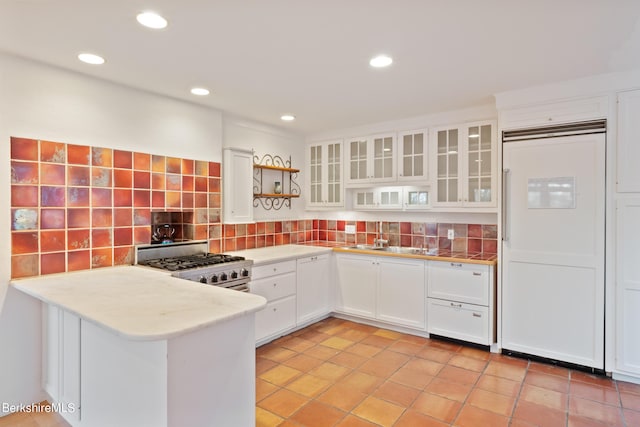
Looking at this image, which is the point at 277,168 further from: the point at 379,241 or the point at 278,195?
the point at 379,241

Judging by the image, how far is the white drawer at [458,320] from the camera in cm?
335

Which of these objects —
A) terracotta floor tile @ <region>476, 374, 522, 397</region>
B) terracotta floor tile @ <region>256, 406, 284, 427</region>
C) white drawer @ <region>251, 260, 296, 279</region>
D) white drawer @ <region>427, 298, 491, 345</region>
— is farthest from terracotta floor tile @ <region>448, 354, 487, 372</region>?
white drawer @ <region>251, 260, 296, 279</region>

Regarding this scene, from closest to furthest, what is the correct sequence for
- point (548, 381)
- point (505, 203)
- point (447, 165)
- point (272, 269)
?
1. point (548, 381)
2. point (505, 203)
3. point (272, 269)
4. point (447, 165)

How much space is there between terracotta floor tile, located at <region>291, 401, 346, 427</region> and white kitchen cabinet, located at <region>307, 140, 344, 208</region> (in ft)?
8.57

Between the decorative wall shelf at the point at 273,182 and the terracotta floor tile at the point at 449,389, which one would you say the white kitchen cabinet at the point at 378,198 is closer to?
the decorative wall shelf at the point at 273,182

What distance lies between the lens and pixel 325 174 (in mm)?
4773

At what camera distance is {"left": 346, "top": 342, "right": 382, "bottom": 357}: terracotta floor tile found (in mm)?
3314

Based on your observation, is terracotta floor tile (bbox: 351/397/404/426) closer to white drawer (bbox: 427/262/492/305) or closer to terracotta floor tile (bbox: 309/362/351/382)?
terracotta floor tile (bbox: 309/362/351/382)

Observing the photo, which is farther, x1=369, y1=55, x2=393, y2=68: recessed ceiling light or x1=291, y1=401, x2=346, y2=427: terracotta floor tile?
x1=369, y1=55, x2=393, y2=68: recessed ceiling light

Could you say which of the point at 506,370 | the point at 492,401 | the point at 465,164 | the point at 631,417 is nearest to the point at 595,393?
the point at 631,417

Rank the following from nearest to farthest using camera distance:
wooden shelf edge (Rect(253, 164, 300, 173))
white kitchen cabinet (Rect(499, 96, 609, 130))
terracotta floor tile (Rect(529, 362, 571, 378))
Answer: white kitchen cabinet (Rect(499, 96, 609, 130)) → terracotta floor tile (Rect(529, 362, 571, 378)) → wooden shelf edge (Rect(253, 164, 300, 173))

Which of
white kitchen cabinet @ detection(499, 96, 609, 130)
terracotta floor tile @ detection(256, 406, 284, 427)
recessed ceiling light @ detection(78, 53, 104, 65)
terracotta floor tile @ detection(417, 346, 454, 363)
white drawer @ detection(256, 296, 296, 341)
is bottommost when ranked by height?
terracotta floor tile @ detection(256, 406, 284, 427)

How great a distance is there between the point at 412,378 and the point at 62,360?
7.91 feet

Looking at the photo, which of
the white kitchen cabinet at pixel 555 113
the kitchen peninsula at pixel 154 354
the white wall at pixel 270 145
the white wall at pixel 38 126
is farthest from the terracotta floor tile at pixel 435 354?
the white wall at pixel 38 126
